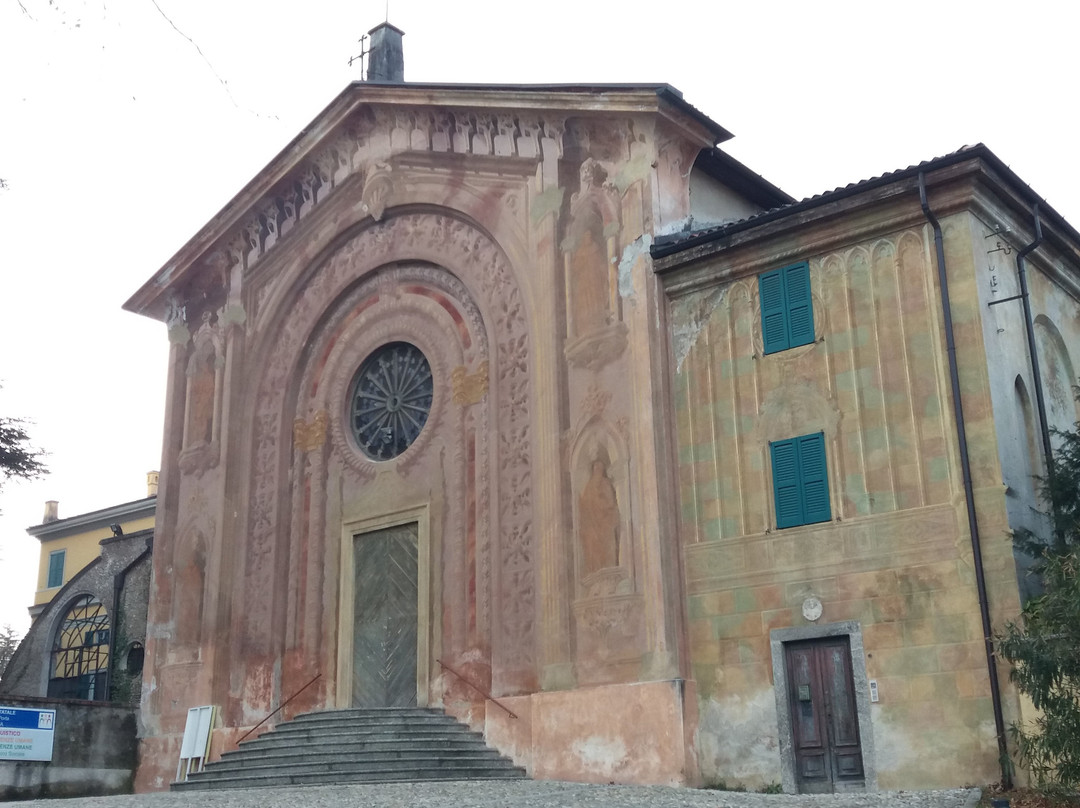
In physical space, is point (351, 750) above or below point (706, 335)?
below

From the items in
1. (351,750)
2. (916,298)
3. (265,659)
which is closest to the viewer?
(916,298)

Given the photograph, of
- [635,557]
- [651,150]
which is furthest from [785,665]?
[651,150]

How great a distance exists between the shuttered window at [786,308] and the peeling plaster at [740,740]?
4021mm

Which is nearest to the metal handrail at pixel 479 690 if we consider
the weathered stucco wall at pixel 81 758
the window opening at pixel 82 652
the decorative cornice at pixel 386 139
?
the weathered stucco wall at pixel 81 758

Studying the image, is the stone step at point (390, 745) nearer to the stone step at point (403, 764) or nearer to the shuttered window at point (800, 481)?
the stone step at point (403, 764)

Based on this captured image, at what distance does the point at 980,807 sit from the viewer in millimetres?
10898

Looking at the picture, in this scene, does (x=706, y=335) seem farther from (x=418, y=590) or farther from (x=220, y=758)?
(x=220, y=758)

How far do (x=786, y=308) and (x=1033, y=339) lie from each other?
2.78 meters

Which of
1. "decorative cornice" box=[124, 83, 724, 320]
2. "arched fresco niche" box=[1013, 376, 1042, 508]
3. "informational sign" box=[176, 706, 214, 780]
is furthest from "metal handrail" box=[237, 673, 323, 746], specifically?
"arched fresco niche" box=[1013, 376, 1042, 508]

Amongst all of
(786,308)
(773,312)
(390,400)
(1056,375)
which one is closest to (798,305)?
(786,308)

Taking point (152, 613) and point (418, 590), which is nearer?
point (418, 590)

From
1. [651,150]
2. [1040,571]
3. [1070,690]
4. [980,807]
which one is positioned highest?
[651,150]

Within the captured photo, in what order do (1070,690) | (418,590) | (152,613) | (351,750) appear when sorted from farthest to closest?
(152,613) → (418,590) → (351,750) → (1070,690)

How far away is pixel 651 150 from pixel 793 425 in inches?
169
